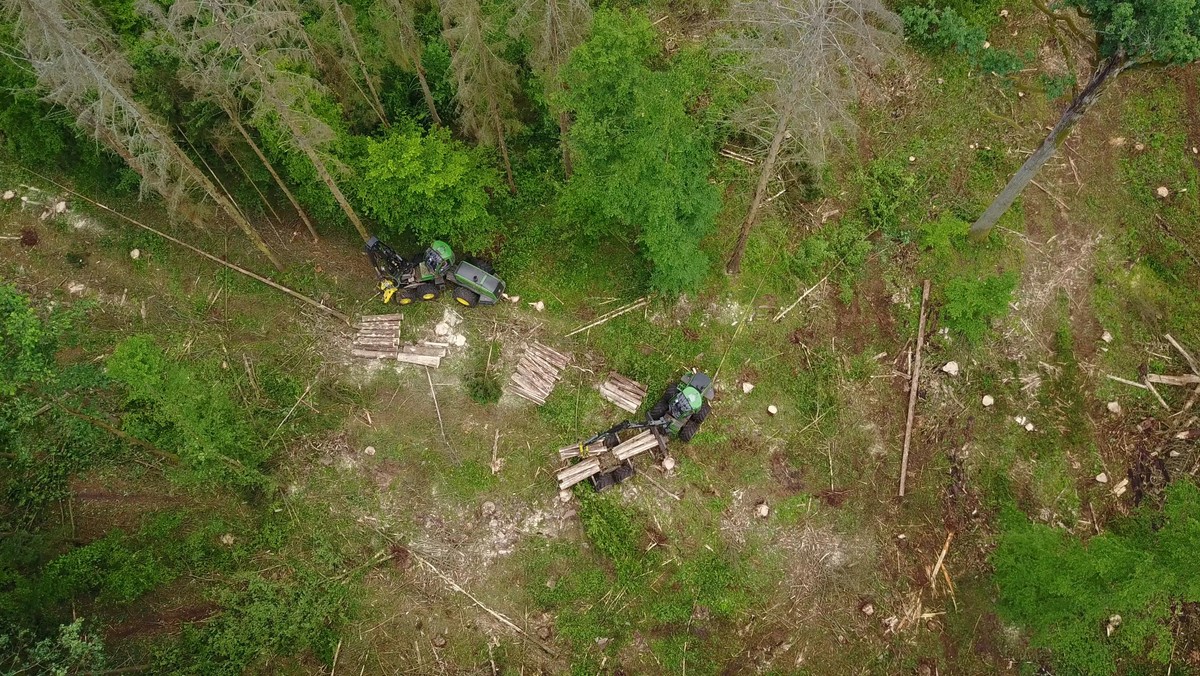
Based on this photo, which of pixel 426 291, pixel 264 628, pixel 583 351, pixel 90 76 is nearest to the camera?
pixel 90 76

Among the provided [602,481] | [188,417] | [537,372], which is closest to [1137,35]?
[602,481]

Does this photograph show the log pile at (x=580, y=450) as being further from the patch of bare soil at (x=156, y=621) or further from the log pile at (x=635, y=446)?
the patch of bare soil at (x=156, y=621)

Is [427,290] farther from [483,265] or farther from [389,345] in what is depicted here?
[389,345]

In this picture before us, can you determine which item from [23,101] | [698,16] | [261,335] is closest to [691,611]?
[261,335]

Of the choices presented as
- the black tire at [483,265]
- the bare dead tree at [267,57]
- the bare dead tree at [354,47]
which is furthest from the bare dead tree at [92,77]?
the black tire at [483,265]

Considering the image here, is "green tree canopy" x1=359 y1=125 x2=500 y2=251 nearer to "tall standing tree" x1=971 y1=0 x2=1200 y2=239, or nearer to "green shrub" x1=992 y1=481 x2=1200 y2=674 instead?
"tall standing tree" x1=971 y1=0 x2=1200 y2=239

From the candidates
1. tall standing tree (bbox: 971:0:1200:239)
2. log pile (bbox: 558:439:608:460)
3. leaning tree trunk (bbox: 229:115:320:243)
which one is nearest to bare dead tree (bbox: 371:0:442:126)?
leaning tree trunk (bbox: 229:115:320:243)
